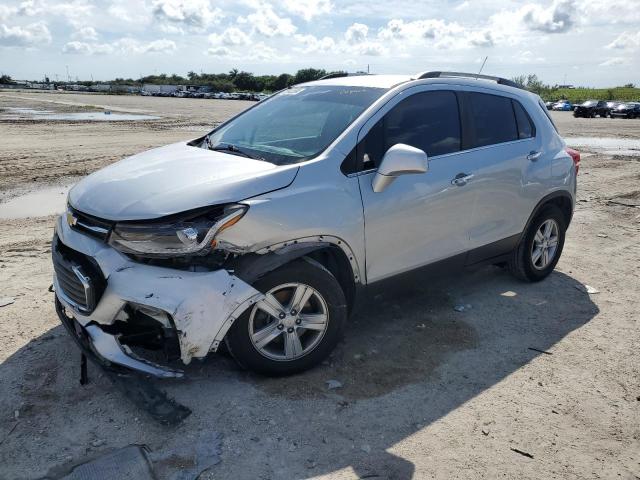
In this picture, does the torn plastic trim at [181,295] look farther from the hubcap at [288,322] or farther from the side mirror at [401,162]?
the side mirror at [401,162]

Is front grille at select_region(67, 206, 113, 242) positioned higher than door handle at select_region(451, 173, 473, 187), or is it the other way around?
door handle at select_region(451, 173, 473, 187)

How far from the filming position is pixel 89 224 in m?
3.42

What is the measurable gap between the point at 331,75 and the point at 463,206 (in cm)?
178

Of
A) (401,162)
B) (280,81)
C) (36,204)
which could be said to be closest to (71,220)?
(401,162)

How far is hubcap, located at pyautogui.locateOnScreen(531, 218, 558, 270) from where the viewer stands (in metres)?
5.42

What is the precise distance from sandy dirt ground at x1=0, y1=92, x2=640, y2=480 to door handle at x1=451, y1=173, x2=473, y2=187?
1167mm

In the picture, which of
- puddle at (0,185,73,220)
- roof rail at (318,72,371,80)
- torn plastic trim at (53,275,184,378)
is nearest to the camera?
torn plastic trim at (53,275,184,378)

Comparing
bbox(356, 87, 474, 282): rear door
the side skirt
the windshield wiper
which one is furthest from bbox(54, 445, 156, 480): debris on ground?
the windshield wiper

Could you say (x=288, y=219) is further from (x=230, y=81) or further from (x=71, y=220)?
(x=230, y=81)

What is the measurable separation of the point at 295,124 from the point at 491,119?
1711mm

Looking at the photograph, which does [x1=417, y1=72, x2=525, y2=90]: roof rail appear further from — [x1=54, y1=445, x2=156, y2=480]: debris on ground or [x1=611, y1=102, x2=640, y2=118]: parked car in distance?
[x1=611, y1=102, x2=640, y2=118]: parked car in distance

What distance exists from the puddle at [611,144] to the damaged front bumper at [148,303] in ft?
52.0

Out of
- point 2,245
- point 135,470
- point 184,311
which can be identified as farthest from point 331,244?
point 2,245

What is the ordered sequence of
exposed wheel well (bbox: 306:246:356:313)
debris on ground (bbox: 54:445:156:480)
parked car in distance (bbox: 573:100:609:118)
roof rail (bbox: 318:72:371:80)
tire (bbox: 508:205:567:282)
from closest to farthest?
debris on ground (bbox: 54:445:156:480) → exposed wheel well (bbox: 306:246:356:313) → roof rail (bbox: 318:72:371:80) → tire (bbox: 508:205:567:282) → parked car in distance (bbox: 573:100:609:118)
